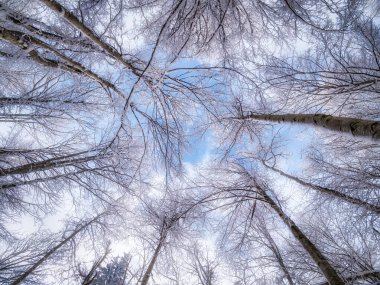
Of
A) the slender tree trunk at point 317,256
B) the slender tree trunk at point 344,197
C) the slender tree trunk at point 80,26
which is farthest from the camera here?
the slender tree trunk at point 344,197

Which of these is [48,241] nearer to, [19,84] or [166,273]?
[166,273]

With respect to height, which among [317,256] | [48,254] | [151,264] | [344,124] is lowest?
[317,256]

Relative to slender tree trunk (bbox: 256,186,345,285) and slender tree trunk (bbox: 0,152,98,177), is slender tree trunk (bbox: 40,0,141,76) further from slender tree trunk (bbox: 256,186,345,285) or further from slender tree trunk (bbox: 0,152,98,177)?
slender tree trunk (bbox: 256,186,345,285)

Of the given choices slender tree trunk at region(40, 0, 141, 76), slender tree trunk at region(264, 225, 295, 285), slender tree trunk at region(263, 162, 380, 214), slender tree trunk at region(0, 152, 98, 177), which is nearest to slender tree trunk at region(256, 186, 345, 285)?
slender tree trunk at region(264, 225, 295, 285)

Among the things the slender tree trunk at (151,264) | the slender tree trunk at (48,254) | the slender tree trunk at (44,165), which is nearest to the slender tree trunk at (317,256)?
the slender tree trunk at (151,264)

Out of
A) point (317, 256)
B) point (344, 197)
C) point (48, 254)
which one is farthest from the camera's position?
point (48, 254)

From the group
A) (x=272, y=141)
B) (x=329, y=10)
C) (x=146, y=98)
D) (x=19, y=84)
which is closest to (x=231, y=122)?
(x=272, y=141)

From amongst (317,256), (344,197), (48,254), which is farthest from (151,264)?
(344,197)

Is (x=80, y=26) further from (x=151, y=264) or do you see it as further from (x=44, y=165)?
(x=151, y=264)

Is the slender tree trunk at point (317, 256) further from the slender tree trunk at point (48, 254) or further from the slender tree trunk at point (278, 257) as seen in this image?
the slender tree trunk at point (48, 254)

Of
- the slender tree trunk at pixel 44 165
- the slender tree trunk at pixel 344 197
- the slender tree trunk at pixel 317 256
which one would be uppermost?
the slender tree trunk at pixel 44 165

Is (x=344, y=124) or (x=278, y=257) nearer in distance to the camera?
(x=344, y=124)

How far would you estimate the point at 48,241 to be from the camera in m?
6.86

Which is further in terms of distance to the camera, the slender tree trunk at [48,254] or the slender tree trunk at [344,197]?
the slender tree trunk at [48,254]
